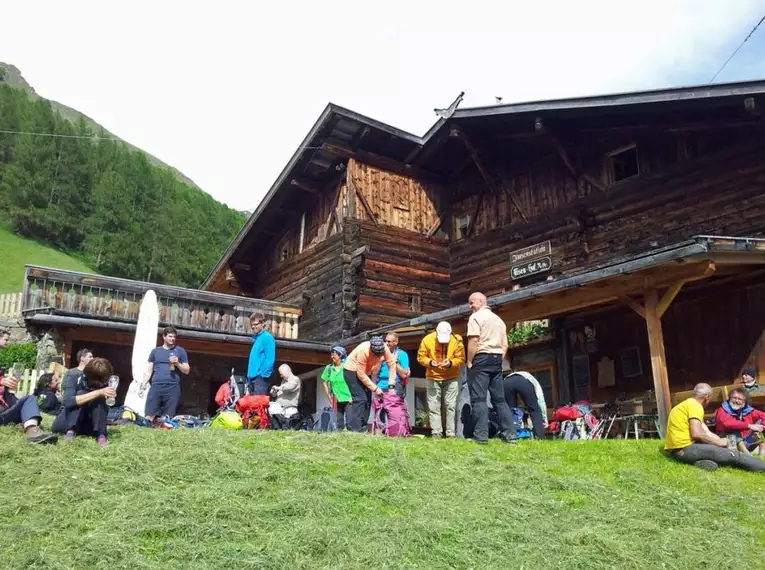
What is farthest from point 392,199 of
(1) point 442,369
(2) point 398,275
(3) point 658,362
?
(1) point 442,369

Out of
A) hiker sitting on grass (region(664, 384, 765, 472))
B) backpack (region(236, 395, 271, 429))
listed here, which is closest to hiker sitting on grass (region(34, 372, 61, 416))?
backpack (region(236, 395, 271, 429))

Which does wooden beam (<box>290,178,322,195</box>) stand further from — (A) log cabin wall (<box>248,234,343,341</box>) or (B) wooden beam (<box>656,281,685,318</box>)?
(B) wooden beam (<box>656,281,685,318</box>)

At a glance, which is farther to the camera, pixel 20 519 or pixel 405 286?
pixel 405 286

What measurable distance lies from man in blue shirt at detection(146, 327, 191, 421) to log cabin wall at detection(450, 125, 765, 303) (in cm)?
901

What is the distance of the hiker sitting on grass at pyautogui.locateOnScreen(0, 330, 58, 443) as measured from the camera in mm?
7602

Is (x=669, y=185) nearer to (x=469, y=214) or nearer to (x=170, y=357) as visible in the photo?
(x=469, y=214)

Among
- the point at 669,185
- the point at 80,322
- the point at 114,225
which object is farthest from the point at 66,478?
the point at 114,225

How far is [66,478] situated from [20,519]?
815 millimetres

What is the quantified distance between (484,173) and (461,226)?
1.81 m


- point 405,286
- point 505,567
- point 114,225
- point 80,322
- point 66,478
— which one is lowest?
point 505,567

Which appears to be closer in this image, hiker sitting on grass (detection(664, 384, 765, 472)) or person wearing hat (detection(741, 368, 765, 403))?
hiker sitting on grass (detection(664, 384, 765, 472))

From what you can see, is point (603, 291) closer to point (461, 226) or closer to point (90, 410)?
point (461, 226)

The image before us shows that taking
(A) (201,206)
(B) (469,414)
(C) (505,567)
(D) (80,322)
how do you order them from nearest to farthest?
(C) (505,567) → (B) (469,414) → (D) (80,322) → (A) (201,206)

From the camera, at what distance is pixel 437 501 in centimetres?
640
